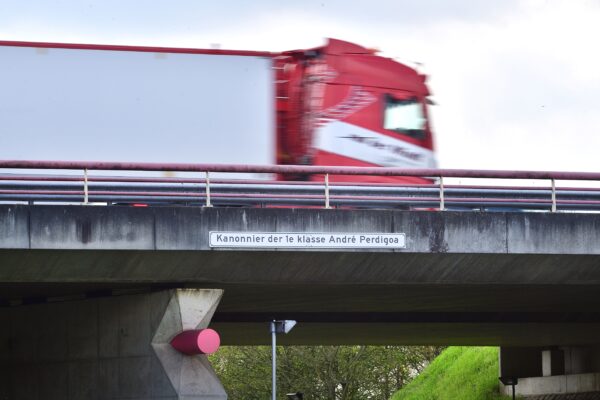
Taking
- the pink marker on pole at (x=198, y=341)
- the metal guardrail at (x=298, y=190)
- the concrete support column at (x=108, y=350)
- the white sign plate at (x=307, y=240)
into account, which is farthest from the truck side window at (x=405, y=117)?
the pink marker on pole at (x=198, y=341)

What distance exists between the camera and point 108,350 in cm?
2217

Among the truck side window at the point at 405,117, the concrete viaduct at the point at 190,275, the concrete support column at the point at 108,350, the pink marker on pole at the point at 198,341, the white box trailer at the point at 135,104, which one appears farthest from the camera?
the truck side window at the point at 405,117

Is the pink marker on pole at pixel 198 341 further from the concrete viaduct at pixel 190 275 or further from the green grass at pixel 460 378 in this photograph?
the green grass at pixel 460 378

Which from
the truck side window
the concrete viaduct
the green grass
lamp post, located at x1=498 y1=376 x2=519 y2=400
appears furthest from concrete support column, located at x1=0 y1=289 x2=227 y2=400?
the green grass

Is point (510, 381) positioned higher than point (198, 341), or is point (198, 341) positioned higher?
point (198, 341)

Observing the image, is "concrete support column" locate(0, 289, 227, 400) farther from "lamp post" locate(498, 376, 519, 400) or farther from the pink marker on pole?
"lamp post" locate(498, 376, 519, 400)


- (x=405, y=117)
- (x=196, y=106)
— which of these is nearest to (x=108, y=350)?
(x=196, y=106)

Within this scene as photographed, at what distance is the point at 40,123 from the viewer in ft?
80.5

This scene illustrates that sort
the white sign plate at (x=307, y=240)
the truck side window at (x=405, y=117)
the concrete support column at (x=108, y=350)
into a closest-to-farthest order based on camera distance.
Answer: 1. the white sign plate at (x=307, y=240)
2. the concrete support column at (x=108, y=350)
3. the truck side window at (x=405, y=117)

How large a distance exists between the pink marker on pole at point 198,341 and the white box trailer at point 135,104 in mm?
5355

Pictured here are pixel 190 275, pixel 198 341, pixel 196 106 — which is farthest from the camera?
pixel 196 106

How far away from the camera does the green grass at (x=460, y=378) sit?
4150 centimetres

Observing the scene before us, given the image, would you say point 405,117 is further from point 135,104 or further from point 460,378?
point 460,378

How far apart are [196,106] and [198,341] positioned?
634cm
